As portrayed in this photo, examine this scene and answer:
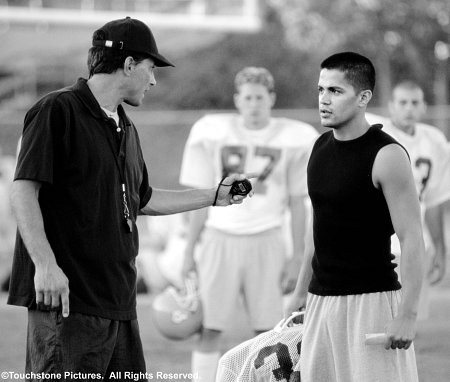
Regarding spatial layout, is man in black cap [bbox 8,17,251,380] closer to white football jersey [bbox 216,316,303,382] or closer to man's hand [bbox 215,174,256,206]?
white football jersey [bbox 216,316,303,382]

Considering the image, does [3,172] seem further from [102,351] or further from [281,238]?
[102,351]

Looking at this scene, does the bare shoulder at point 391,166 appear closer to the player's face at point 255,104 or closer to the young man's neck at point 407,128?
the player's face at point 255,104

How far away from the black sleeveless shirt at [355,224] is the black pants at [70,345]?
89 centimetres

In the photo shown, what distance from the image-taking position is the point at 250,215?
6.22 m

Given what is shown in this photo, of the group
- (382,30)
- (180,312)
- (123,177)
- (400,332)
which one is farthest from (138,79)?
(382,30)

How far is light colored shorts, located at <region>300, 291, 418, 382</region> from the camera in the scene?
379 cm

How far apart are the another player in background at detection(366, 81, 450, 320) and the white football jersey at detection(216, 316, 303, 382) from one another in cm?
232

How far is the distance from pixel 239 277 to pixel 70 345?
263 cm

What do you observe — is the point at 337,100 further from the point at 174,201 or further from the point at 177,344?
the point at 177,344

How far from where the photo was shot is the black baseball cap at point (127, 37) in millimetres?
3898

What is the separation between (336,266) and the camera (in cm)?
394

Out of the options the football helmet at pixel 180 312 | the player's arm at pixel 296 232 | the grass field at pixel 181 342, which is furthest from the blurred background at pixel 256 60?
the player's arm at pixel 296 232

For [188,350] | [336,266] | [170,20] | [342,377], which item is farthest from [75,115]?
[170,20]

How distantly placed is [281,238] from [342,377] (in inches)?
100
